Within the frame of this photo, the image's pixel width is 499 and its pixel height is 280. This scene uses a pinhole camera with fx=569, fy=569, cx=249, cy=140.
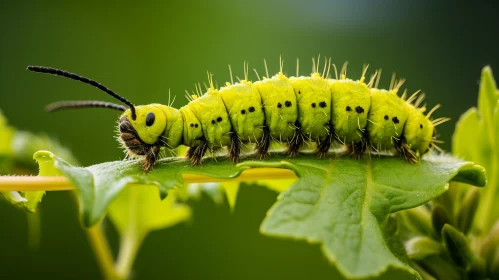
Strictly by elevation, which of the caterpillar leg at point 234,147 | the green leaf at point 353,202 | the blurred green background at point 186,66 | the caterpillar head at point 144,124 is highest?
the caterpillar head at point 144,124

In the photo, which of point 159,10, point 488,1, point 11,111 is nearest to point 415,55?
point 488,1

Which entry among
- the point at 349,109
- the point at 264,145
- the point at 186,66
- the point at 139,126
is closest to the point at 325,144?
the point at 349,109

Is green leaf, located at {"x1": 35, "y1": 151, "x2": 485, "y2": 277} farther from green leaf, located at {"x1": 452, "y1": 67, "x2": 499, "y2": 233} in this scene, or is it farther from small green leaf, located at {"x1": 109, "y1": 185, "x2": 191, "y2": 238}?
small green leaf, located at {"x1": 109, "y1": 185, "x2": 191, "y2": 238}

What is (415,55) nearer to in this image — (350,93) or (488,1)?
(488,1)

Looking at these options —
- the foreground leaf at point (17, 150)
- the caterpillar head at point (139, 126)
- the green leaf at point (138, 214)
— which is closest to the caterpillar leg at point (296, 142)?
the caterpillar head at point (139, 126)

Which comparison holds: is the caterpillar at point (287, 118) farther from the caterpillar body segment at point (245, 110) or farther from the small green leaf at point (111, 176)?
the small green leaf at point (111, 176)

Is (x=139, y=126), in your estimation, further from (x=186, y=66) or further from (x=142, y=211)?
(x=186, y=66)
